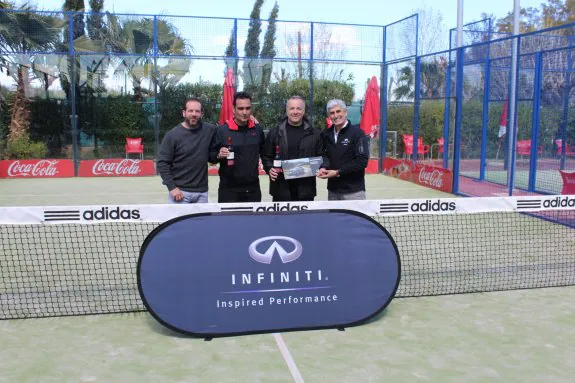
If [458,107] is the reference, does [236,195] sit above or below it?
below

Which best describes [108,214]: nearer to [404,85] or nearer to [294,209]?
[294,209]

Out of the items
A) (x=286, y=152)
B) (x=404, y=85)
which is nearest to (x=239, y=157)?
(x=286, y=152)

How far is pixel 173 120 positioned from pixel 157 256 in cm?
1712

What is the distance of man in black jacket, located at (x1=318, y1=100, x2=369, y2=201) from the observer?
5602 mm

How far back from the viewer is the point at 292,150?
18.4 feet

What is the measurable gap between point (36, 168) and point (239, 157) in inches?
547

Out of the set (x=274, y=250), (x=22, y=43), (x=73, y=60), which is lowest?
(x=274, y=250)

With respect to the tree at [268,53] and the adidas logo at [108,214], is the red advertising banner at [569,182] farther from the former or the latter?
the tree at [268,53]

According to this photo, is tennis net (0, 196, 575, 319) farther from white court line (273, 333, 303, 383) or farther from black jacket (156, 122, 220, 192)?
white court line (273, 333, 303, 383)

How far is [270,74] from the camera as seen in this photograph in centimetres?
2008

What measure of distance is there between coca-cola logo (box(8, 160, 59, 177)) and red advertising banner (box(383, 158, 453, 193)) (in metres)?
10.7

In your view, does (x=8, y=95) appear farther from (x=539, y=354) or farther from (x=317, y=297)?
(x=539, y=354)

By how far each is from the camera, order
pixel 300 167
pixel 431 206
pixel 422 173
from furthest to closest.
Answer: pixel 422 173 < pixel 300 167 < pixel 431 206

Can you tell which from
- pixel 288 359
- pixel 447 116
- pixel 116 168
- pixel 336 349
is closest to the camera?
pixel 288 359
